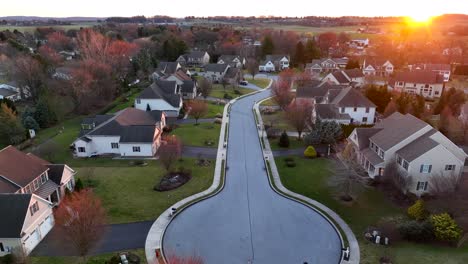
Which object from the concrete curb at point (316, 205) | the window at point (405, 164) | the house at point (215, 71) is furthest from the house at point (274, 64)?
the window at point (405, 164)

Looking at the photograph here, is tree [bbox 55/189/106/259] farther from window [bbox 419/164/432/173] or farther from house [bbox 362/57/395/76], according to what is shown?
house [bbox 362/57/395/76]

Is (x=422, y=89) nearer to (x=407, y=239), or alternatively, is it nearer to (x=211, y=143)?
(x=211, y=143)

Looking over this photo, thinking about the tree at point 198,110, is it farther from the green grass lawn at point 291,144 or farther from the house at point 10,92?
the house at point 10,92

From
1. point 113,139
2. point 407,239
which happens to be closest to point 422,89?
point 407,239

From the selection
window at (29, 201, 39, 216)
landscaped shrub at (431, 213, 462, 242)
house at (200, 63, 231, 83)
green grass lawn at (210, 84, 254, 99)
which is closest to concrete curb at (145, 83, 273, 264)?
window at (29, 201, 39, 216)

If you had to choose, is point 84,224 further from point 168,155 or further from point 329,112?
point 329,112
